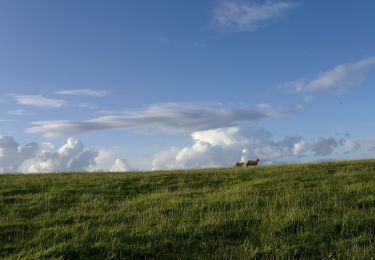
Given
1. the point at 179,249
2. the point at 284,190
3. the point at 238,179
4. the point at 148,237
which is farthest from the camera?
the point at 238,179

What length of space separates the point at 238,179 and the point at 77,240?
14295 millimetres

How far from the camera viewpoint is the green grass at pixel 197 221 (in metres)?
12.6

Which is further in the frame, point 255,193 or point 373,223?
point 255,193

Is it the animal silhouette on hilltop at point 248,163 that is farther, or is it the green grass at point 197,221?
the animal silhouette on hilltop at point 248,163

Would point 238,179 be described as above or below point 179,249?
above

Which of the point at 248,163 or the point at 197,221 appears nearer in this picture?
the point at 197,221

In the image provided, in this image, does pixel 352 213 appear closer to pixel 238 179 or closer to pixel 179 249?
pixel 179 249

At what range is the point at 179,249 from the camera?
42.0 feet

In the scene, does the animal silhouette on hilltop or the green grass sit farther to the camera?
the animal silhouette on hilltop

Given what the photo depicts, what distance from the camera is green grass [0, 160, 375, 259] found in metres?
12.6

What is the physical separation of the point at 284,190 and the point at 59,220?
31.5 feet

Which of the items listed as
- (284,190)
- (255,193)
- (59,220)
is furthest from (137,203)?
(284,190)

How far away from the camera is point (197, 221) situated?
50.9 ft

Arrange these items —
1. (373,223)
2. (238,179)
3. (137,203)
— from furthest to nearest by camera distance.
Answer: (238,179)
(137,203)
(373,223)
